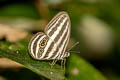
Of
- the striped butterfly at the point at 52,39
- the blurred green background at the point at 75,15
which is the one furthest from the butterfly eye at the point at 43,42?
the blurred green background at the point at 75,15

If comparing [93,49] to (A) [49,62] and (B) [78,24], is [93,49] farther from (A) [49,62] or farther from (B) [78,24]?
(A) [49,62]

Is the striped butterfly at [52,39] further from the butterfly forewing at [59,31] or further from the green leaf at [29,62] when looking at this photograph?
the green leaf at [29,62]

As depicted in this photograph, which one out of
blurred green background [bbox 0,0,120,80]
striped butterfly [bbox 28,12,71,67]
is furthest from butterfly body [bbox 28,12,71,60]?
blurred green background [bbox 0,0,120,80]

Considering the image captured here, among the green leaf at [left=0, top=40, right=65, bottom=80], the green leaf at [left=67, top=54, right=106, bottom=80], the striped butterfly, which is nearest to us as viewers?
the green leaf at [left=0, top=40, right=65, bottom=80]

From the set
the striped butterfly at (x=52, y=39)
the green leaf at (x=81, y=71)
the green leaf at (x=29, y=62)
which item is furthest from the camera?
the green leaf at (x=81, y=71)

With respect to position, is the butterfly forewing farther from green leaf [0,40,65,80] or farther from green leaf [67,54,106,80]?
green leaf [67,54,106,80]

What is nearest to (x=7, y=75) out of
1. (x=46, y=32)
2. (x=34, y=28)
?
(x=46, y=32)

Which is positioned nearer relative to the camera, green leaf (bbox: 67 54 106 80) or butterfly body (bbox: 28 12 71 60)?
butterfly body (bbox: 28 12 71 60)

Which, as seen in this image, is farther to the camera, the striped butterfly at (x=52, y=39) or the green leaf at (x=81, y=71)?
the green leaf at (x=81, y=71)
